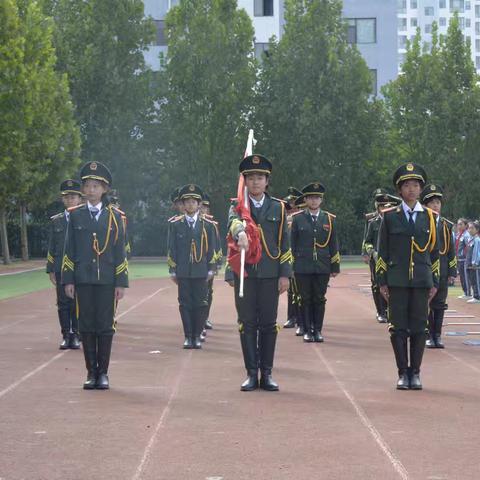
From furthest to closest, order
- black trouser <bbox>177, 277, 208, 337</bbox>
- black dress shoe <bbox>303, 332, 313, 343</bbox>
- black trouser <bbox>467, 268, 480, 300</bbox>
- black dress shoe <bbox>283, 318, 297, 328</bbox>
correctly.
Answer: black trouser <bbox>467, 268, 480, 300</bbox>
black dress shoe <bbox>283, 318, 297, 328</bbox>
black dress shoe <bbox>303, 332, 313, 343</bbox>
black trouser <bbox>177, 277, 208, 337</bbox>

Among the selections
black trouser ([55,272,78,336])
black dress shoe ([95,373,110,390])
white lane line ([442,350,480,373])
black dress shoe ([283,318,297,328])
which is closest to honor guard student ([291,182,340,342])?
white lane line ([442,350,480,373])

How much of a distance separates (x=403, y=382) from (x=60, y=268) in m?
5.23

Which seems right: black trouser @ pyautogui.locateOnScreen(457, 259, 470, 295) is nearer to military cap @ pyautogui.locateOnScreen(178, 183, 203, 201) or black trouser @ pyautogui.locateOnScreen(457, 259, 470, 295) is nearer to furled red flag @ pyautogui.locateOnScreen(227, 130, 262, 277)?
military cap @ pyautogui.locateOnScreen(178, 183, 203, 201)

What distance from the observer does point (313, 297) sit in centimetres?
1448

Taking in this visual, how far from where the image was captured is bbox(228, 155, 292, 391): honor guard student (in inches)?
391

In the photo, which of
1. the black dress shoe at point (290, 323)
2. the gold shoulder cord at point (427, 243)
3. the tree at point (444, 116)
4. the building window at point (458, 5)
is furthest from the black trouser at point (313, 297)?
the building window at point (458, 5)

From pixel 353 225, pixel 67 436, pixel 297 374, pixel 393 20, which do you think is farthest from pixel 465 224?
pixel 393 20

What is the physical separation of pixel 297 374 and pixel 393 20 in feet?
170

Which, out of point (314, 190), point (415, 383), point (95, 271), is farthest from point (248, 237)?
point (314, 190)

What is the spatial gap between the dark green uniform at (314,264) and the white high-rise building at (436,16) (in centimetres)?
15394

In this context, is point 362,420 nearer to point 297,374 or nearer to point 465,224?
point 297,374

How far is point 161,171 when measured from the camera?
51.7 metres

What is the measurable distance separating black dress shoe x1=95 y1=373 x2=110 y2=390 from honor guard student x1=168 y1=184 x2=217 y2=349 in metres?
3.63

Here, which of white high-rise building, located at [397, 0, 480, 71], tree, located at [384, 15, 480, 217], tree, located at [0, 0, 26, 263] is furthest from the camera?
white high-rise building, located at [397, 0, 480, 71]
